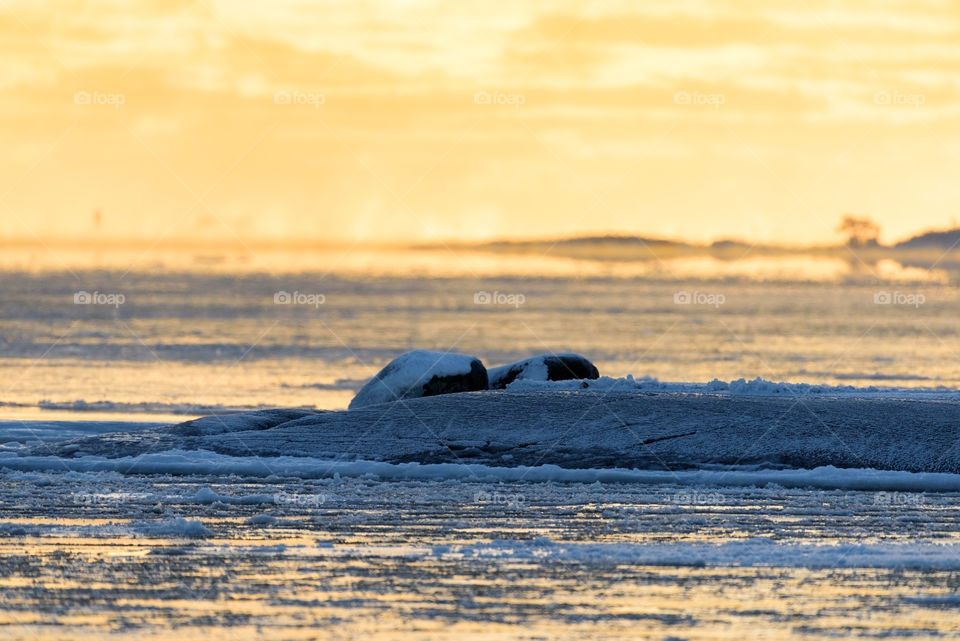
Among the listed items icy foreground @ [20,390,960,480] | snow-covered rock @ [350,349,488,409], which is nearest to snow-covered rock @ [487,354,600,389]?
snow-covered rock @ [350,349,488,409]

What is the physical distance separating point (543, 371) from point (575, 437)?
5554mm

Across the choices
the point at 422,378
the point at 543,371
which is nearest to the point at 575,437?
the point at 422,378

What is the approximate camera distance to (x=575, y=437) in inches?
685

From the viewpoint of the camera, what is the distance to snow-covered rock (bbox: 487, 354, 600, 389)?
22.9 metres

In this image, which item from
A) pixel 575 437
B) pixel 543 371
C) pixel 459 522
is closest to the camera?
pixel 459 522

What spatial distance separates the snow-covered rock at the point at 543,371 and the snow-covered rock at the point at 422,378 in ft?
5.38

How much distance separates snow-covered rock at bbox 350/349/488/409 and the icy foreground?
1589 millimetres

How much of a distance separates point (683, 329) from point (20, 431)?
131 feet

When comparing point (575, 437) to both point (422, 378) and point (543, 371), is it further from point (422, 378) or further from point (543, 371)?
point (543, 371)

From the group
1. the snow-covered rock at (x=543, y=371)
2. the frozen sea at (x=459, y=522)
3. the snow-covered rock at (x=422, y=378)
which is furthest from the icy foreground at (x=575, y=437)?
the snow-covered rock at (x=543, y=371)

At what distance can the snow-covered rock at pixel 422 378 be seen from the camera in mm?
20500

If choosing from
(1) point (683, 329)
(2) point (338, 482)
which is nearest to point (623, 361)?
(1) point (683, 329)

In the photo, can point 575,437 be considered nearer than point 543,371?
Yes

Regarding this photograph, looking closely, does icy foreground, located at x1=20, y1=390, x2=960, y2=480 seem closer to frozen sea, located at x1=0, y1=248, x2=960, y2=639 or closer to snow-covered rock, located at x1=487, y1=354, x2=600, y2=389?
frozen sea, located at x1=0, y1=248, x2=960, y2=639
